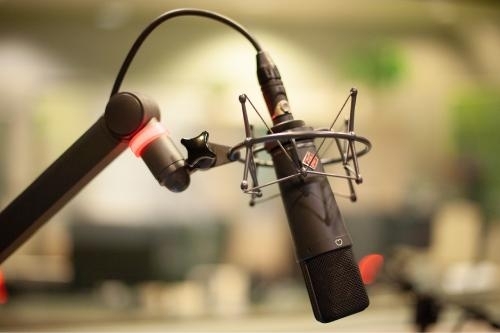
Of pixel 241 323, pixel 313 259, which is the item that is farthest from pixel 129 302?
pixel 313 259

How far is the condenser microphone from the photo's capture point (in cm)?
52

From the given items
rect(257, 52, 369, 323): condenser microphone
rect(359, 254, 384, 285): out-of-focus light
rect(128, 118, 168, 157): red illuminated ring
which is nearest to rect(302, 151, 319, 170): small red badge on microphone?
rect(257, 52, 369, 323): condenser microphone

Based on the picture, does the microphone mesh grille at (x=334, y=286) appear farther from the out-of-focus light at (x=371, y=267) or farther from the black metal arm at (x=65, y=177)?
the out-of-focus light at (x=371, y=267)

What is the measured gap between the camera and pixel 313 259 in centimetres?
53

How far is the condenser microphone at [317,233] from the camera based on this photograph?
1.72 feet

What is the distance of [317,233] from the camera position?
1.73ft

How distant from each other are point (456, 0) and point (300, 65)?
0.64 metres

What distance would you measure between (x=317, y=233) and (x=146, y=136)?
24cm

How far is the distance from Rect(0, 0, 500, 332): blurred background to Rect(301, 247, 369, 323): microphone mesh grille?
3.36 feet

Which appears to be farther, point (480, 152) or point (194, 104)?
point (480, 152)

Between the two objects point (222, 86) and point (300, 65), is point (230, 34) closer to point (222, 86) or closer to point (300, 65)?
point (222, 86)

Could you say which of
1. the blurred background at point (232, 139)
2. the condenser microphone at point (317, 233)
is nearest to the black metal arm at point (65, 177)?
the condenser microphone at point (317, 233)

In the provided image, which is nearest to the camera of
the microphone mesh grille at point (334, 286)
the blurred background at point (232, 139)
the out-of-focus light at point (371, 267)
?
the microphone mesh grille at point (334, 286)

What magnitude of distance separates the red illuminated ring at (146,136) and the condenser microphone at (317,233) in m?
0.15
